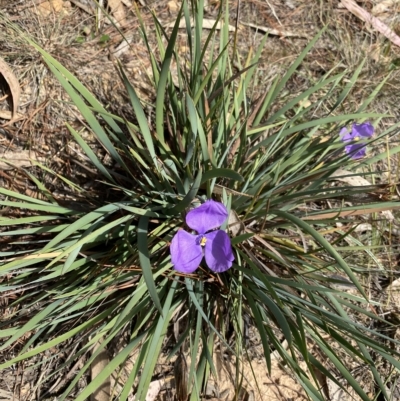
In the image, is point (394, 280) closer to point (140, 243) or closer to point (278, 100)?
point (278, 100)

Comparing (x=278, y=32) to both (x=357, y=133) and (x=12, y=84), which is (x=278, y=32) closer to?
(x=357, y=133)

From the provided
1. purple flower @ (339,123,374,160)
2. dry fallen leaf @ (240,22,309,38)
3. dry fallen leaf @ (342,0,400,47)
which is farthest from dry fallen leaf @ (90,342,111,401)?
dry fallen leaf @ (342,0,400,47)

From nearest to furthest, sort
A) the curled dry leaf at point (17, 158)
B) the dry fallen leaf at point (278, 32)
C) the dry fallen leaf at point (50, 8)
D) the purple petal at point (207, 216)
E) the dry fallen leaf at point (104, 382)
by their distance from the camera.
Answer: the purple petal at point (207, 216), the dry fallen leaf at point (104, 382), the curled dry leaf at point (17, 158), the dry fallen leaf at point (50, 8), the dry fallen leaf at point (278, 32)

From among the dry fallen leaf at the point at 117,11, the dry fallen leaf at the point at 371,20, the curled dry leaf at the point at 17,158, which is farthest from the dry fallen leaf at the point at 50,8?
the dry fallen leaf at the point at 371,20

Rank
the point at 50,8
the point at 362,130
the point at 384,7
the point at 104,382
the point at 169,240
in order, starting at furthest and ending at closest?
the point at 384,7 → the point at 50,8 → the point at 362,130 → the point at 104,382 → the point at 169,240

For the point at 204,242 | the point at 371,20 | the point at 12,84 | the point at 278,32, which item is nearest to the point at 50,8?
the point at 12,84

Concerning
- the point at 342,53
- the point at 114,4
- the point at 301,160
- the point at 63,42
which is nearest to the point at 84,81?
the point at 63,42

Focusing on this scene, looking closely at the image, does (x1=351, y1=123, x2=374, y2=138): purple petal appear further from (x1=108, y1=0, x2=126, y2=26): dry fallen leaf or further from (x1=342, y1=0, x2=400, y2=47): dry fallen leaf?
(x1=108, y1=0, x2=126, y2=26): dry fallen leaf

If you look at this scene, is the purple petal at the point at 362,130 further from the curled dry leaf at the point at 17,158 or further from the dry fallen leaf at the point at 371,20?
the curled dry leaf at the point at 17,158
